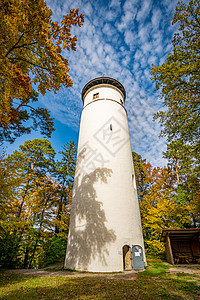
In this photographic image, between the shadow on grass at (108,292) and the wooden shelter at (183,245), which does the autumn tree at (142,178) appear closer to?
the wooden shelter at (183,245)

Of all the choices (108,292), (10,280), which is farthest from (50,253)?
(108,292)

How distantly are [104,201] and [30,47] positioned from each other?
28.9 feet

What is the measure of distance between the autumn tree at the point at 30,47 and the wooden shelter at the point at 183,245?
12.6 metres

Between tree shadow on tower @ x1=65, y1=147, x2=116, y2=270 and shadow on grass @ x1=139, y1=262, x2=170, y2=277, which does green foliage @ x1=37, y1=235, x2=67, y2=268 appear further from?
shadow on grass @ x1=139, y1=262, x2=170, y2=277

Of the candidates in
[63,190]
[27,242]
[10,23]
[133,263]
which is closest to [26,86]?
[10,23]

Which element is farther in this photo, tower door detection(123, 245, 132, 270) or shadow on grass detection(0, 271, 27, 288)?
tower door detection(123, 245, 132, 270)

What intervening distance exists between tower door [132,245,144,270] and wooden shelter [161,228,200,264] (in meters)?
3.14

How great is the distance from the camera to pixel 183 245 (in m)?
13.2

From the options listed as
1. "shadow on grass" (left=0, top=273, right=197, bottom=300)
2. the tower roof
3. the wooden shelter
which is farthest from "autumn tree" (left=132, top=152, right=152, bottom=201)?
"shadow on grass" (left=0, top=273, right=197, bottom=300)


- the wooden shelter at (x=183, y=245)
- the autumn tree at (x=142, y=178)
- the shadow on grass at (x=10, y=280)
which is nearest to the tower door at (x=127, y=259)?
the wooden shelter at (x=183, y=245)

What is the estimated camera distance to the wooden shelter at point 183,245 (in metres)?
11.7

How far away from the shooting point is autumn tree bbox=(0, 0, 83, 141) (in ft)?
12.8

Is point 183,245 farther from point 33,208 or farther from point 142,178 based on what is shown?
point 33,208

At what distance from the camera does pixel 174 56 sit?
7.61 m
